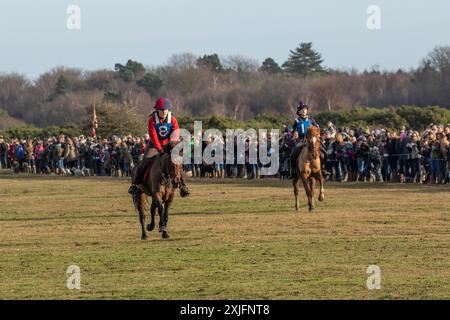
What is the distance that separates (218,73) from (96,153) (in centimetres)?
6619

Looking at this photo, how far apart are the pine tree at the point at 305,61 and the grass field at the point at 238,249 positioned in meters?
84.0

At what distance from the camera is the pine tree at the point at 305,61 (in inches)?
4695

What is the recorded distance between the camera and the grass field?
1516 centimetres

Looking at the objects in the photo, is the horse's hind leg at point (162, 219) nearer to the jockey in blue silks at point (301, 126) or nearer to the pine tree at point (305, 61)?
the jockey in blue silks at point (301, 126)

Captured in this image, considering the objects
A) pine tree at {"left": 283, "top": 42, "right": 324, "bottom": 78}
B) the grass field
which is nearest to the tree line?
pine tree at {"left": 283, "top": 42, "right": 324, "bottom": 78}

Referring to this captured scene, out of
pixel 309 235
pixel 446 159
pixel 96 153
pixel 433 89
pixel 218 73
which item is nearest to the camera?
pixel 309 235

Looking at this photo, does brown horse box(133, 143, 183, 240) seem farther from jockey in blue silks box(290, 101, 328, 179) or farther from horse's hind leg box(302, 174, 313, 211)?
jockey in blue silks box(290, 101, 328, 179)

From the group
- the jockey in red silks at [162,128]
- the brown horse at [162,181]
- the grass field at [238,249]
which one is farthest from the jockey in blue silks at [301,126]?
the brown horse at [162,181]

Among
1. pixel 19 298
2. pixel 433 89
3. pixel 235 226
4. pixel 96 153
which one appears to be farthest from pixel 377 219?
pixel 433 89

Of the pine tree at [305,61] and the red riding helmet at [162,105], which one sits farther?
the pine tree at [305,61]

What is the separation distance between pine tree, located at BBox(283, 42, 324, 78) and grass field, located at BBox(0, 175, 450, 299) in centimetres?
8403

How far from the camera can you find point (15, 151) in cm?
6988
